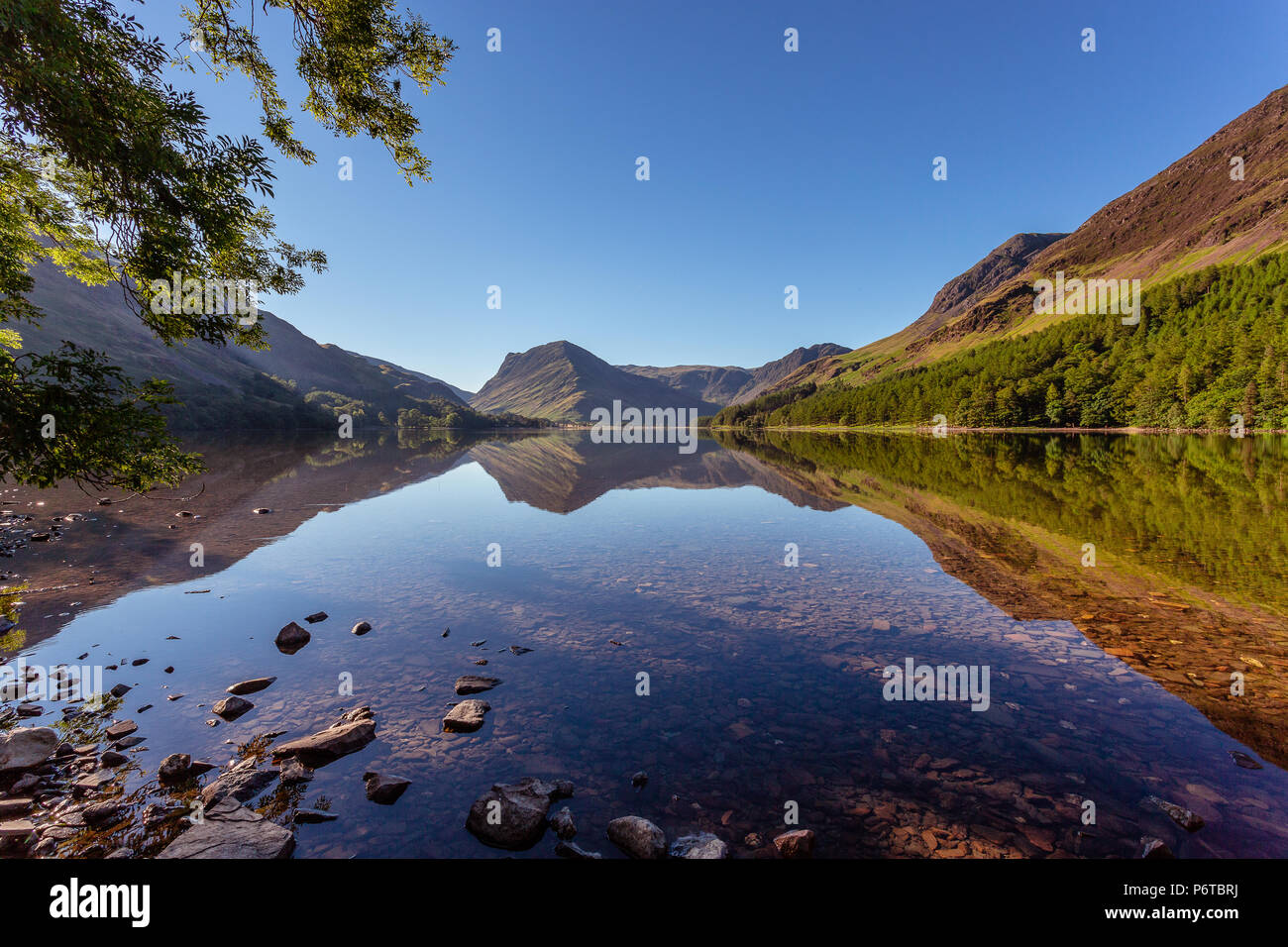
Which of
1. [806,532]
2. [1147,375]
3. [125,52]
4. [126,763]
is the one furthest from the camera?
[1147,375]

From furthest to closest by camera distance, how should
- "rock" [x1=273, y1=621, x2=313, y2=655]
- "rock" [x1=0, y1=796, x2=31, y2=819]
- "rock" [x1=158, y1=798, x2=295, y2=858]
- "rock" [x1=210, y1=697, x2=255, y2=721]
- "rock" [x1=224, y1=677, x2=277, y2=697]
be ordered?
"rock" [x1=273, y1=621, x2=313, y2=655] < "rock" [x1=224, y1=677, x2=277, y2=697] < "rock" [x1=210, y1=697, x2=255, y2=721] < "rock" [x1=0, y1=796, x2=31, y2=819] < "rock" [x1=158, y1=798, x2=295, y2=858]

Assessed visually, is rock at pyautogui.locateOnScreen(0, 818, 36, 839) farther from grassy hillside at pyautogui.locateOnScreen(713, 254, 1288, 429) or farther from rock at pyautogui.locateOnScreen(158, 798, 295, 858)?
grassy hillside at pyautogui.locateOnScreen(713, 254, 1288, 429)

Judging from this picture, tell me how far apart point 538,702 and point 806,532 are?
20.9m

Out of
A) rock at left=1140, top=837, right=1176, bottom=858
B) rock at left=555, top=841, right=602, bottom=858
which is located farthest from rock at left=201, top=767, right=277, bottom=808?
rock at left=1140, top=837, right=1176, bottom=858

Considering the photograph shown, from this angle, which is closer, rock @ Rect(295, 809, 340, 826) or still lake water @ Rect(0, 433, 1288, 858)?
rock @ Rect(295, 809, 340, 826)

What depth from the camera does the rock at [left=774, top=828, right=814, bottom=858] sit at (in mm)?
6738

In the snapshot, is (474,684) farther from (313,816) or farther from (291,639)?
(291,639)

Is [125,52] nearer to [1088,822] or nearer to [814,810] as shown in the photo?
[814,810]

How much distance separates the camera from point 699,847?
21.9 feet

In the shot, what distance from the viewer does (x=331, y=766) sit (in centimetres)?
872

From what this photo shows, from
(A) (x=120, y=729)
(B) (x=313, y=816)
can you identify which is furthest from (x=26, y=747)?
(B) (x=313, y=816)

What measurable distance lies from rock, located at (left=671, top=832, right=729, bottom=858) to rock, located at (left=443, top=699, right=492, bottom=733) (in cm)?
519
